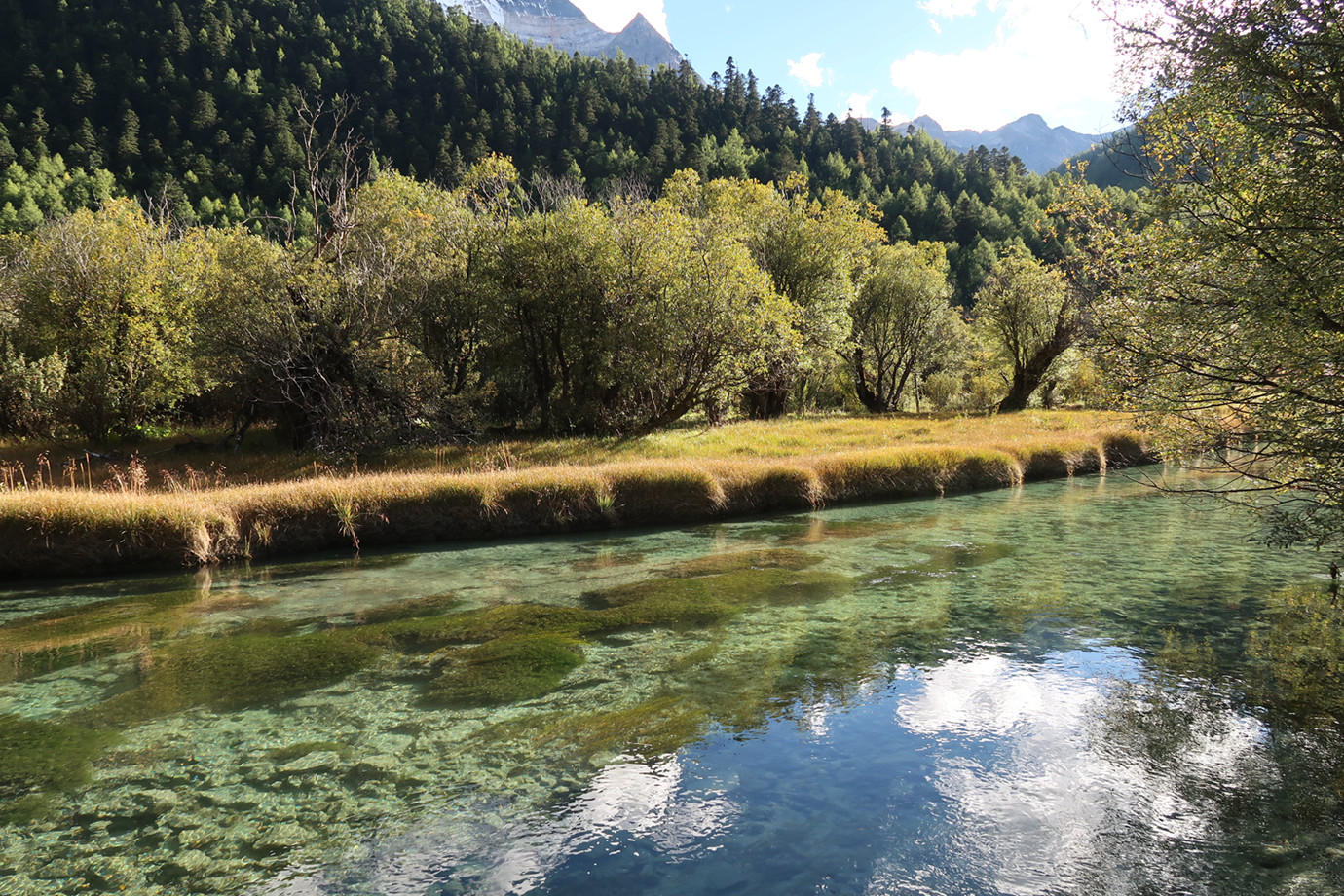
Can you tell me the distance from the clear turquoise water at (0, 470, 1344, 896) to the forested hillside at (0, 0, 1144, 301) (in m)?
94.5

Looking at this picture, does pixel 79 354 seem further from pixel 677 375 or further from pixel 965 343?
pixel 965 343

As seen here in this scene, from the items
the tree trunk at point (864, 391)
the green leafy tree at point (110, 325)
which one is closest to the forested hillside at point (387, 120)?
the tree trunk at point (864, 391)

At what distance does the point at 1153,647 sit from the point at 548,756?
8011 millimetres

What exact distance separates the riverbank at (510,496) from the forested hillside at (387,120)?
79.7 meters

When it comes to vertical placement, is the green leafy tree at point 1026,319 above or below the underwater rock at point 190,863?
above

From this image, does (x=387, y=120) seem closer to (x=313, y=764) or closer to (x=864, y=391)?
(x=864, y=391)

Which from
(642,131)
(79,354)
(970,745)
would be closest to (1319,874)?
(970,745)

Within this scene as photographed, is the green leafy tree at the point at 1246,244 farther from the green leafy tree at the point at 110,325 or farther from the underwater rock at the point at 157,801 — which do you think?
the green leafy tree at the point at 110,325

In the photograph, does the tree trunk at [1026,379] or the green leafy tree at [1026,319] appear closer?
the green leafy tree at [1026,319]

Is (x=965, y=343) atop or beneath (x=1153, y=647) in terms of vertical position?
atop

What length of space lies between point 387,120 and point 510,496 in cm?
14190

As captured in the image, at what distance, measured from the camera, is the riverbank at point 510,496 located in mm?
14844

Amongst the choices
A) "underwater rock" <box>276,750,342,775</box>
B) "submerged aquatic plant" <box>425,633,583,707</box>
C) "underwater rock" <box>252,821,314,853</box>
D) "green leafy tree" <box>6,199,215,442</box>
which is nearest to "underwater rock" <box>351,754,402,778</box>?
"underwater rock" <box>276,750,342,775</box>

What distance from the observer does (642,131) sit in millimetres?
143875
